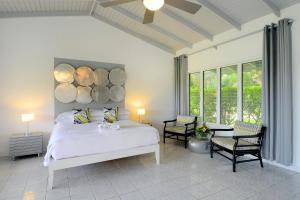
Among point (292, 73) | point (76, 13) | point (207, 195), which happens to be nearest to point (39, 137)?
point (76, 13)

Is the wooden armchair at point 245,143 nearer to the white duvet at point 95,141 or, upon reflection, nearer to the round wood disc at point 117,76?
the white duvet at point 95,141

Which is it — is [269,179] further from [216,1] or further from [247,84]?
[216,1]

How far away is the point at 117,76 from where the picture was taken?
16.9 ft

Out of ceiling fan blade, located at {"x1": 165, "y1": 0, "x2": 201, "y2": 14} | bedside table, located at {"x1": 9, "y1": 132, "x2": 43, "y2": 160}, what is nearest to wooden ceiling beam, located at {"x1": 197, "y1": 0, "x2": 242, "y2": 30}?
ceiling fan blade, located at {"x1": 165, "y1": 0, "x2": 201, "y2": 14}

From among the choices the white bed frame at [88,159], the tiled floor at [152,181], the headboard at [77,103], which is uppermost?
the headboard at [77,103]

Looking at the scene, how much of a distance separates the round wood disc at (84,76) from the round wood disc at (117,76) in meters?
0.55

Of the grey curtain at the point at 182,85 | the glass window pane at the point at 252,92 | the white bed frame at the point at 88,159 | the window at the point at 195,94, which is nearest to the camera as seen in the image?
the white bed frame at the point at 88,159

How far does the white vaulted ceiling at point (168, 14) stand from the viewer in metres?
3.48

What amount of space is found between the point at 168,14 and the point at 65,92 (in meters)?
3.13

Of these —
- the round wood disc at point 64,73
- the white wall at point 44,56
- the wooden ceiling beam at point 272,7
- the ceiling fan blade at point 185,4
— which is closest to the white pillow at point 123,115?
the white wall at point 44,56

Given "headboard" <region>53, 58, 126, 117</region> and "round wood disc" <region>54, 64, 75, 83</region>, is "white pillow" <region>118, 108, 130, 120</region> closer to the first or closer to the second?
"headboard" <region>53, 58, 126, 117</region>

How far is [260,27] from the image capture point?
365 centimetres

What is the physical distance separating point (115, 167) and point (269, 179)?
2685 mm

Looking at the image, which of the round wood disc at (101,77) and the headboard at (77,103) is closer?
the headboard at (77,103)
